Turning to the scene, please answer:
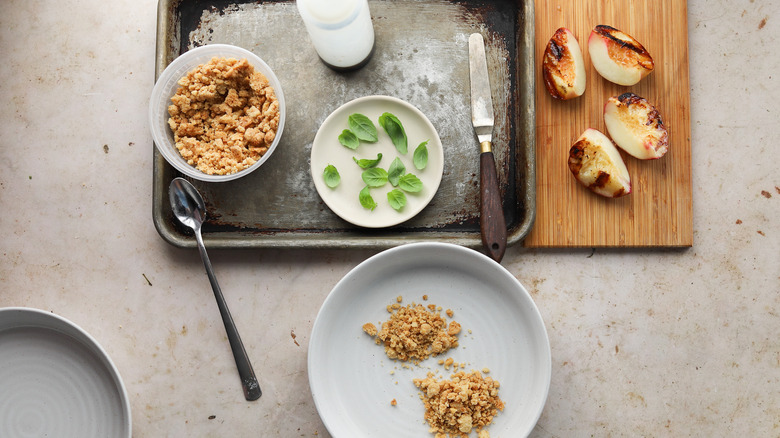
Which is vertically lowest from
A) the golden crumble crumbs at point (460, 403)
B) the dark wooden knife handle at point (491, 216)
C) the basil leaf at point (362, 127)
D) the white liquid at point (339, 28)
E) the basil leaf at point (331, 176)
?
the golden crumble crumbs at point (460, 403)

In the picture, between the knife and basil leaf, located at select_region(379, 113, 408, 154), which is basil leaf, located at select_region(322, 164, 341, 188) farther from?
the knife

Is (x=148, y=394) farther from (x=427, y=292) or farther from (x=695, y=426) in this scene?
(x=695, y=426)

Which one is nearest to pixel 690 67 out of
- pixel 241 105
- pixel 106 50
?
pixel 241 105

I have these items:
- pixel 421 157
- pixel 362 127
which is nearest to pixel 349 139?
pixel 362 127

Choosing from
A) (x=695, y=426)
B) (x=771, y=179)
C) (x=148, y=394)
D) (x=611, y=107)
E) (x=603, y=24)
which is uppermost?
(x=603, y=24)

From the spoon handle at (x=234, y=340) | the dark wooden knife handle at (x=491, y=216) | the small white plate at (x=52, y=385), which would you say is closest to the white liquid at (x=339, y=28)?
the dark wooden knife handle at (x=491, y=216)

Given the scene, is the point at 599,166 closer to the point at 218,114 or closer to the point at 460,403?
the point at 460,403

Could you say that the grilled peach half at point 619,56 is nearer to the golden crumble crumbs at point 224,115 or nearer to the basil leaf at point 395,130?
the basil leaf at point 395,130

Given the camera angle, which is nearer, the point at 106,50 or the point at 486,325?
the point at 486,325
